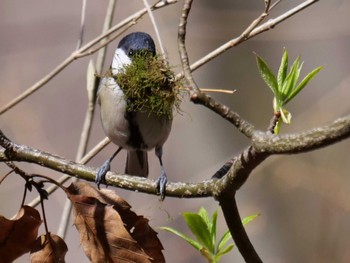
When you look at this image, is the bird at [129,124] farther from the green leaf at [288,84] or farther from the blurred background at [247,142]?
the blurred background at [247,142]

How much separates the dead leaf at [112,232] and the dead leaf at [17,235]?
69mm

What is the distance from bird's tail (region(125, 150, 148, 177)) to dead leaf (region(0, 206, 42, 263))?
4.71 feet

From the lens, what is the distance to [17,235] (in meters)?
1.09

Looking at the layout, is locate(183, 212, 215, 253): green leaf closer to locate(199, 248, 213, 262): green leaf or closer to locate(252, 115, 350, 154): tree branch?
locate(199, 248, 213, 262): green leaf

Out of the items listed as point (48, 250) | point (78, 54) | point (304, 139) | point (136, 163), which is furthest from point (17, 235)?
point (136, 163)

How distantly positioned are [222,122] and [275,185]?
424mm

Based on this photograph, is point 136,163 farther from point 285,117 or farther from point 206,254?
point 285,117

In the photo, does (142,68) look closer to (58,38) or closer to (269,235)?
(269,235)

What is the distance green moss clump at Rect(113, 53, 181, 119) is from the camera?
1.18 metres

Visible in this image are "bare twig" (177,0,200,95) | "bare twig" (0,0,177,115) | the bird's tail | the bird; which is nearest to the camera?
"bare twig" (177,0,200,95)

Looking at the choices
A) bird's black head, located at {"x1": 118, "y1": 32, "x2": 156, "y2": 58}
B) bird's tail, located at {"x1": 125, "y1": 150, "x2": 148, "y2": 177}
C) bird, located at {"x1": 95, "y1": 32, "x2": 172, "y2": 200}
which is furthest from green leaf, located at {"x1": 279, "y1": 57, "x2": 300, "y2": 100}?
bird's tail, located at {"x1": 125, "y1": 150, "x2": 148, "y2": 177}

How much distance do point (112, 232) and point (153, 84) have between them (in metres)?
0.26

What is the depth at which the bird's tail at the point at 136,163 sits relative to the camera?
2541 mm

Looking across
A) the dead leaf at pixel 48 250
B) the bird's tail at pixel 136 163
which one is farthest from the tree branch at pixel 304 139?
the bird's tail at pixel 136 163
